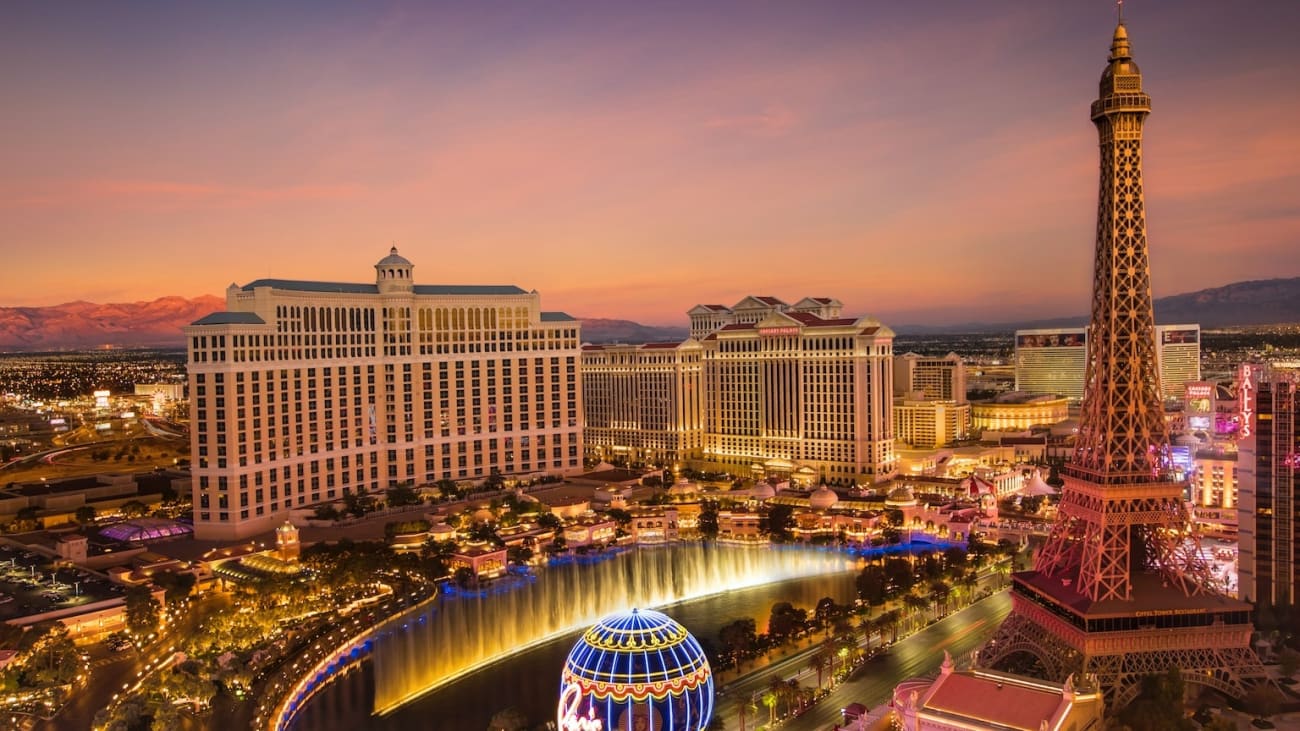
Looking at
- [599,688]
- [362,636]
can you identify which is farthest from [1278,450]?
[362,636]

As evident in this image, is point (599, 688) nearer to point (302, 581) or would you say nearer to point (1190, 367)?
point (302, 581)

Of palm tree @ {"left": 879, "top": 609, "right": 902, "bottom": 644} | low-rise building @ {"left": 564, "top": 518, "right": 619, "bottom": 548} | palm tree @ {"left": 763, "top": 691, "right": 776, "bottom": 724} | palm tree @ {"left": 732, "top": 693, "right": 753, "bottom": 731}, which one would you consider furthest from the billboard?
palm tree @ {"left": 763, "top": 691, "right": 776, "bottom": 724}

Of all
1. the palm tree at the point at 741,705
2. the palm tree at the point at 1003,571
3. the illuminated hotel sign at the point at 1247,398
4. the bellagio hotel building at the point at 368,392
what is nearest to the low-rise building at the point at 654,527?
the bellagio hotel building at the point at 368,392

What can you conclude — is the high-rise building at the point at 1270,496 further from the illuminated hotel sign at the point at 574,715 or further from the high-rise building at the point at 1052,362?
the high-rise building at the point at 1052,362

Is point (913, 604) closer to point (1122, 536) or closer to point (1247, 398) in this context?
point (1122, 536)

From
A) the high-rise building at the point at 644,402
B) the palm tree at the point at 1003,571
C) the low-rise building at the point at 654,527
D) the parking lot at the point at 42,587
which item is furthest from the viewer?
the high-rise building at the point at 644,402
